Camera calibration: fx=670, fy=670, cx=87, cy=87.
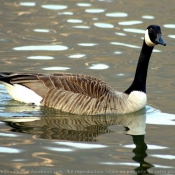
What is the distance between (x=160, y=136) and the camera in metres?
11.2

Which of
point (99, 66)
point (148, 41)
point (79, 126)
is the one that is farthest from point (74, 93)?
point (99, 66)

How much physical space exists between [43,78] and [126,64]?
144 inches

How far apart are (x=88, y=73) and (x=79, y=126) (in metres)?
3.50

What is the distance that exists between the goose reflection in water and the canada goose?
17 centimetres

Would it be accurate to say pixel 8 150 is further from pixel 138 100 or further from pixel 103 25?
pixel 103 25

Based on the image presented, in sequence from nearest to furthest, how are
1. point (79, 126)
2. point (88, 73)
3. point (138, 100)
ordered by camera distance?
point (79, 126) → point (138, 100) → point (88, 73)

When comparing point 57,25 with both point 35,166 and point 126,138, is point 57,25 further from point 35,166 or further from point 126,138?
point 35,166

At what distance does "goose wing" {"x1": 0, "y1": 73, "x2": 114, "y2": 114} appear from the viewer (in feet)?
→ 41.8

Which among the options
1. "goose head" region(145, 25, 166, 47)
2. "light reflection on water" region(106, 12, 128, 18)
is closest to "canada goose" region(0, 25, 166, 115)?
"goose head" region(145, 25, 166, 47)

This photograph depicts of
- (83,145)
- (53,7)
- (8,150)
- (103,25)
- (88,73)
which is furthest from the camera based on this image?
(53,7)

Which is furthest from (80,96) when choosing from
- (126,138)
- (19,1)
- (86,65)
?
(19,1)

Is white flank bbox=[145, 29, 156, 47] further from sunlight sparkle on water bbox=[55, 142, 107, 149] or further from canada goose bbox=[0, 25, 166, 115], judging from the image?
sunlight sparkle on water bbox=[55, 142, 107, 149]

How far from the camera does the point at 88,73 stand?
1522cm

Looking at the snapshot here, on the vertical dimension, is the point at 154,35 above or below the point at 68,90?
above
